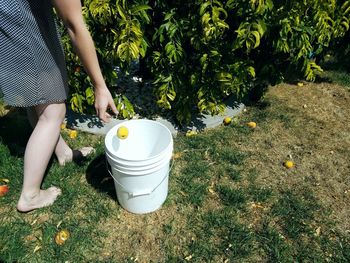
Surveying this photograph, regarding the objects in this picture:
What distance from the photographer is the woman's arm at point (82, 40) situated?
5.64 feet

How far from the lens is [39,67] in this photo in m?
2.21

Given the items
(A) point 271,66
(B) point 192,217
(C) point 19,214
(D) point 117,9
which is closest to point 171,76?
(D) point 117,9

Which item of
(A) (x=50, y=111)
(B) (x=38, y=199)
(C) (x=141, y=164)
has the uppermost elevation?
(A) (x=50, y=111)

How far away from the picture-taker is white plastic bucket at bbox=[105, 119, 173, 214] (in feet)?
7.58

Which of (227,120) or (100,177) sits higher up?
A: (227,120)

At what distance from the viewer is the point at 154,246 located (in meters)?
2.53

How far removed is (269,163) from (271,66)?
96 cm

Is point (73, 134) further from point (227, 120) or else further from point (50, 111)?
point (227, 120)

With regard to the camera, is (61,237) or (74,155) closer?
(61,237)

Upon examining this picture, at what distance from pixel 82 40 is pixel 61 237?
1.42 m

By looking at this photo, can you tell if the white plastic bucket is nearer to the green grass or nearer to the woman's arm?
the green grass

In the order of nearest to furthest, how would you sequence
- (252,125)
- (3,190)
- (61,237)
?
1. (61,237)
2. (3,190)
3. (252,125)

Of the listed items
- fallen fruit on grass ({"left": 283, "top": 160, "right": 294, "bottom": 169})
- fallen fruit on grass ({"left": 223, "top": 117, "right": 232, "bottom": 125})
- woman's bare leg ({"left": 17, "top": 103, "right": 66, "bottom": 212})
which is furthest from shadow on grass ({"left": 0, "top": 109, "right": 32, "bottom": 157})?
fallen fruit on grass ({"left": 283, "top": 160, "right": 294, "bottom": 169})

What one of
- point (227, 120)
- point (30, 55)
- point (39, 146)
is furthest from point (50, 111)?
point (227, 120)
